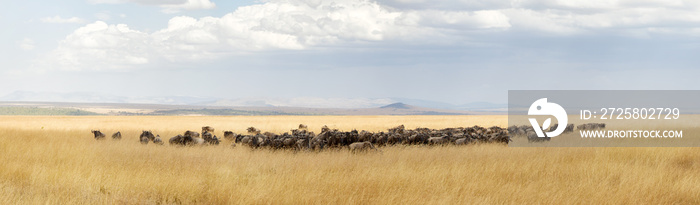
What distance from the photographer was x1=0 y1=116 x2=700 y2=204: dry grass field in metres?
9.34

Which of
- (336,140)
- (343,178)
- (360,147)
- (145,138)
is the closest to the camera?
(343,178)

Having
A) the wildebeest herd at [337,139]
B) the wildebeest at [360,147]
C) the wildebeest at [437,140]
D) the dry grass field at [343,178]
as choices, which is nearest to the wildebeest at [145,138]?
the wildebeest herd at [337,139]

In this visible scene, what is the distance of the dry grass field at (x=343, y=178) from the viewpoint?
9.34m

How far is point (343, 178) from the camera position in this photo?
11.0 m

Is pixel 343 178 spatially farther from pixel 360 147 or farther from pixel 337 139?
pixel 337 139

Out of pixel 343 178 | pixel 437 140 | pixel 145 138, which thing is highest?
pixel 437 140

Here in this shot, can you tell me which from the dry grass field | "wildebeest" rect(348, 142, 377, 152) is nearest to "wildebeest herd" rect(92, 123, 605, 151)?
"wildebeest" rect(348, 142, 377, 152)

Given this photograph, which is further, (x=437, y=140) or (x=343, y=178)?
(x=437, y=140)

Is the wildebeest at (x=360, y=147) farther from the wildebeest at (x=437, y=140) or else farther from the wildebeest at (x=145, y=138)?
the wildebeest at (x=145, y=138)

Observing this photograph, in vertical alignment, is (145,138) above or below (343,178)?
above

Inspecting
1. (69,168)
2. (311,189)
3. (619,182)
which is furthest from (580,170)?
(69,168)

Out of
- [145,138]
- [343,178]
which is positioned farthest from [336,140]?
[145,138]

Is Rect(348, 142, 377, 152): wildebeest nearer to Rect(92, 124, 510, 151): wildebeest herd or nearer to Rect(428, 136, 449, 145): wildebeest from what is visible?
Rect(92, 124, 510, 151): wildebeest herd

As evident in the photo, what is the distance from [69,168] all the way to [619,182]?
1121 centimetres
